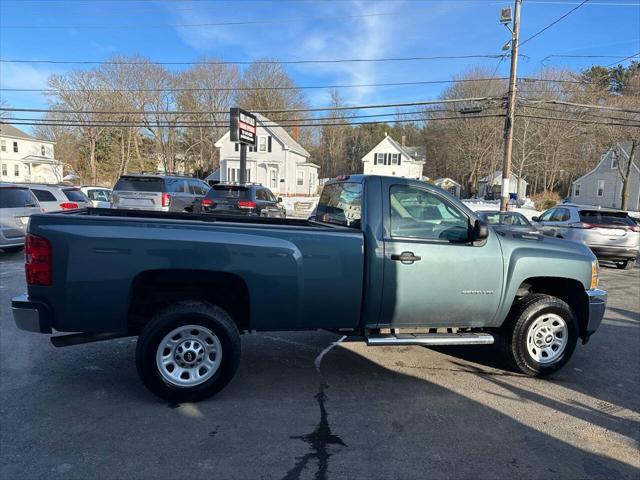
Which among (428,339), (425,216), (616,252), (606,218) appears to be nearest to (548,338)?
(428,339)

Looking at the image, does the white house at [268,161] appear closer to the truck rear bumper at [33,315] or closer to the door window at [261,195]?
the door window at [261,195]

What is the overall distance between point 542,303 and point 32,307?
468cm

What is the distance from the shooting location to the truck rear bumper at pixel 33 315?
3518mm

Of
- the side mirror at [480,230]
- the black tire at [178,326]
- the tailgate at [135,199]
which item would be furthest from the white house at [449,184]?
the black tire at [178,326]

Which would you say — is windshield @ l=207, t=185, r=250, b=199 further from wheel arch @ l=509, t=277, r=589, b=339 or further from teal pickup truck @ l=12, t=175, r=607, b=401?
wheel arch @ l=509, t=277, r=589, b=339

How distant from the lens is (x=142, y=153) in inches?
2142

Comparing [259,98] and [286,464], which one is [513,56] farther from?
[259,98]

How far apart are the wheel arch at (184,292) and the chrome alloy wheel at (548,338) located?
9.66 ft

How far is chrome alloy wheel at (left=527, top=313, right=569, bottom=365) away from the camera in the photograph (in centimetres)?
452

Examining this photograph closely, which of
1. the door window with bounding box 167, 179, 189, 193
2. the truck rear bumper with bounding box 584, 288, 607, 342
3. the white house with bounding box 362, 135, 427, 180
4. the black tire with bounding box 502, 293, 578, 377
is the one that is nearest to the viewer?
the black tire with bounding box 502, 293, 578, 377

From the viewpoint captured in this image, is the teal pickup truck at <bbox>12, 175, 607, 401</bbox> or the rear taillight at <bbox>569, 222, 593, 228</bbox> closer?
the teal pickup truck at <bbox>12, 175, 607, 401</bbox>

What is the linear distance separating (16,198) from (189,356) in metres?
9.23

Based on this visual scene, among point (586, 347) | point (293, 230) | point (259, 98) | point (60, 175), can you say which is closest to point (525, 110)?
point (259, 98)

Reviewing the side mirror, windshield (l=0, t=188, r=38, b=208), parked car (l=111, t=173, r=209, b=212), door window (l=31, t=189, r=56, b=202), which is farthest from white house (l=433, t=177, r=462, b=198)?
the side mirror
